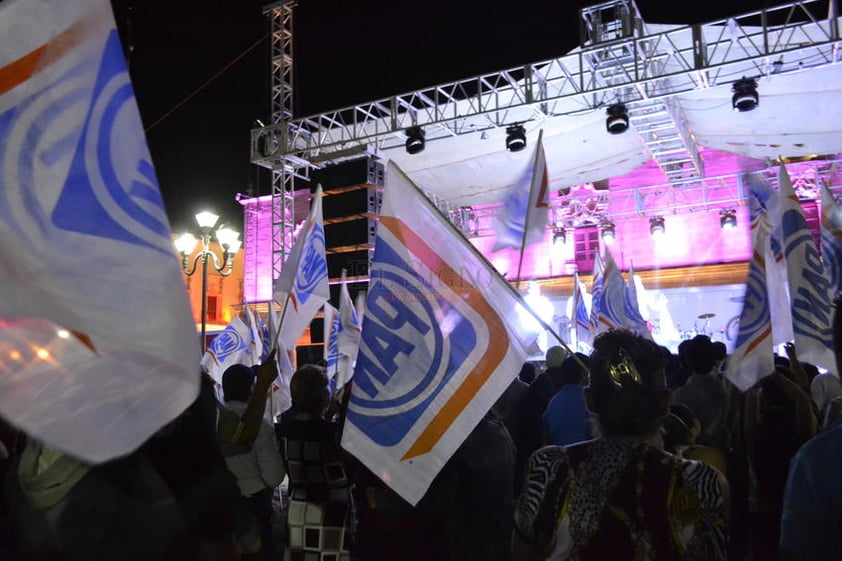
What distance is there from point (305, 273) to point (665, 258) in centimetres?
1579

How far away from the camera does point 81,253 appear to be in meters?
1.74

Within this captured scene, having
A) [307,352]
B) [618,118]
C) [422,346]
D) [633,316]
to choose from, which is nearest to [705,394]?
[422,346]

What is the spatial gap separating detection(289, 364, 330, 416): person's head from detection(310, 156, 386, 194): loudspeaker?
51.6 feet

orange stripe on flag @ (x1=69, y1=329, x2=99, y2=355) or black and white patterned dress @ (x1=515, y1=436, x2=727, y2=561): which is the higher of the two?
orange stripe on flag @ (x1=69, y1=329, x2=99, y2=355)

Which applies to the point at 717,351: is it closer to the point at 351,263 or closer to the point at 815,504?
the point at 815,504

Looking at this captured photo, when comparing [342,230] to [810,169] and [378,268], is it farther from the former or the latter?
[378,268]

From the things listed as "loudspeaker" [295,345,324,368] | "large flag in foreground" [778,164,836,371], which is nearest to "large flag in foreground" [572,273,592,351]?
"large flag in foreground" [778,164,836,371]

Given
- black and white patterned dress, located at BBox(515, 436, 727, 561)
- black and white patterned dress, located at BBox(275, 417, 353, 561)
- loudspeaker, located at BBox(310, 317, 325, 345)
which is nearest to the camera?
black and white patterned dress, located at BBox(515, 436, 727, 561)

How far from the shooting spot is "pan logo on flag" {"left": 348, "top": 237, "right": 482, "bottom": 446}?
296 cm

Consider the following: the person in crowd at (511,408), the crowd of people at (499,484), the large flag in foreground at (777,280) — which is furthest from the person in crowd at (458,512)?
the large flag in foreground at (777,280)

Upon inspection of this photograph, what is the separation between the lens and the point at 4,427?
11.8 ft

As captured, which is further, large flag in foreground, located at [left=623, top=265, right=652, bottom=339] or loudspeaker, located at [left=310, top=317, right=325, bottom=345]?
loudspeaker, located at [left=310, top=317, right=325, bottom=345]

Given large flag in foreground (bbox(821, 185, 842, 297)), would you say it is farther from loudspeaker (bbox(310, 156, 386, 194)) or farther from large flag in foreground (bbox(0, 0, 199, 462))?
loudspeaker (bbox(310, 156, 386, 194))

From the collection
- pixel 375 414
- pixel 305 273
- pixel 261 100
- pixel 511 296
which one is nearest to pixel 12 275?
pixel 375 414
